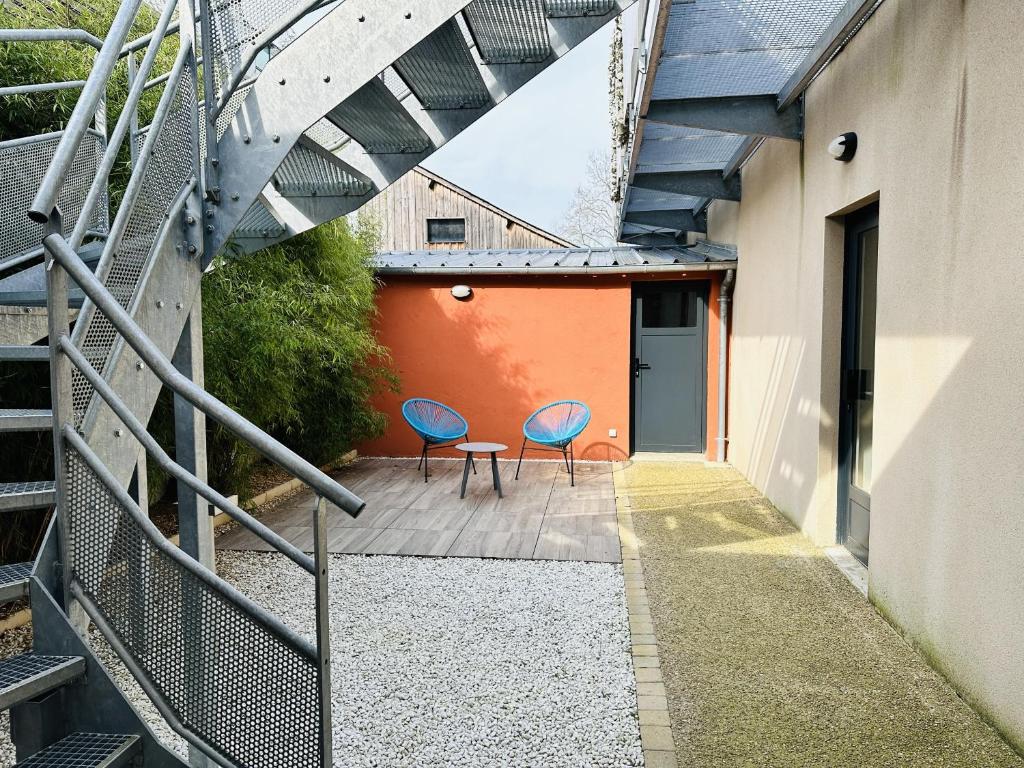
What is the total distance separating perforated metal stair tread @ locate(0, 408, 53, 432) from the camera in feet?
5.49

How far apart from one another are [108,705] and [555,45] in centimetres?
277

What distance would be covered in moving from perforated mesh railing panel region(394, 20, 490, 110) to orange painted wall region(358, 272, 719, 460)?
4555 mm

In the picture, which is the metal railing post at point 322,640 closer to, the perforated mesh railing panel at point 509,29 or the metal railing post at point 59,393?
the metal railing post at point 59,393

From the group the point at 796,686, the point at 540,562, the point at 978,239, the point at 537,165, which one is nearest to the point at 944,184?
the point at 978,239

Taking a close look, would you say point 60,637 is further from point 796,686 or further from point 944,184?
point 944,184

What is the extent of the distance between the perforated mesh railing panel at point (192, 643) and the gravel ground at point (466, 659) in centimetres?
23

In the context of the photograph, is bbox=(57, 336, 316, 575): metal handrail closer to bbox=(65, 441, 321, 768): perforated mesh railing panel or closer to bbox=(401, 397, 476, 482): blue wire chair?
bbox=(65, 441, 321, 768): perforated mesh railing panel

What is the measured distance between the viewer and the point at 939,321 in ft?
8.77

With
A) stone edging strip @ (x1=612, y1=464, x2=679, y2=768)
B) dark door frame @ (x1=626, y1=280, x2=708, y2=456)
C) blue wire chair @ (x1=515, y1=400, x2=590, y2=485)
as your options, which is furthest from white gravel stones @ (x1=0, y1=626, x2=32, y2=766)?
dark door frame @ (x1=626, y1=280, x2=708, y2=456)

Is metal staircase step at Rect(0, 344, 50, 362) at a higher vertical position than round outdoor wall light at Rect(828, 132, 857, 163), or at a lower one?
lower

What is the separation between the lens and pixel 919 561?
111 inches

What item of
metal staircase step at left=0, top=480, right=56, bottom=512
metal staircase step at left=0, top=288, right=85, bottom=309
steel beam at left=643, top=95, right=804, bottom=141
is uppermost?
steel beam at left=643, top=95, right=804, bottom=141

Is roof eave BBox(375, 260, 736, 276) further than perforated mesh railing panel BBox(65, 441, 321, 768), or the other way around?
roof eave BBox(375, 260, 736, 276)

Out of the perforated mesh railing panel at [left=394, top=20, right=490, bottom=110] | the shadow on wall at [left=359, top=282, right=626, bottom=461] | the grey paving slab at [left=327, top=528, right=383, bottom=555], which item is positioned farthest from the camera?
the shadow on wall at [left=359, top=282, right=626, bottom=461]
